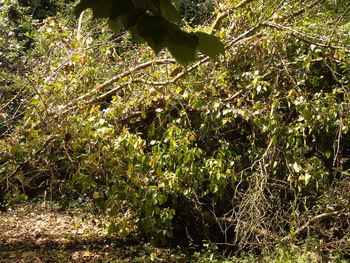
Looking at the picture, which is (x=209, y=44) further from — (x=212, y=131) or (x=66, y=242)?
(x=66, y=242)

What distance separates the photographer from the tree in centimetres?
92

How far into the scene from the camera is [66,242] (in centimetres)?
512

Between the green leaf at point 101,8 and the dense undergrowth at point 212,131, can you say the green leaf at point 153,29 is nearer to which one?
the green leaf at point 101,8

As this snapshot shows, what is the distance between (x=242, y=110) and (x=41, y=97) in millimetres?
2127

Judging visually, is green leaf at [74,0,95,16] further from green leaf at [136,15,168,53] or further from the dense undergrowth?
the dense undergrowth

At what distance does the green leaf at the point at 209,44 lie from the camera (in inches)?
39.7

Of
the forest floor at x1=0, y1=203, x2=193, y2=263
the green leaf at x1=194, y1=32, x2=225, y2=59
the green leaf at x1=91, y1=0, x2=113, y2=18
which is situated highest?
the green leaf at x1=91, y1=0, x2=113, y2=18

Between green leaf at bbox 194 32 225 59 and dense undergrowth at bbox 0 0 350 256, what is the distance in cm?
331

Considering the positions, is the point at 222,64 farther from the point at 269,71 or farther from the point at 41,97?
the point at 41,97

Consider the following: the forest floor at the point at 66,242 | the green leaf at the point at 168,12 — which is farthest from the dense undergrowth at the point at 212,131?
the green leaf at the point at 168,12

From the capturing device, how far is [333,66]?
187 inches

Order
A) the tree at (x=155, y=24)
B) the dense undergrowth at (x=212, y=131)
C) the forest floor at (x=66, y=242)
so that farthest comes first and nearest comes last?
the forest floor at (x=66, y=242), the dense undergrowth at (x=212, y=131), the tree at (x=155, y=24)

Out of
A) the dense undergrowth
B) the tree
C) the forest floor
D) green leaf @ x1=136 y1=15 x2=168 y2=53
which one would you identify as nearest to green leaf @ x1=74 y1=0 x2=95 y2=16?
the tree

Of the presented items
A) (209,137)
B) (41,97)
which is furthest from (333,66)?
(41,97)
